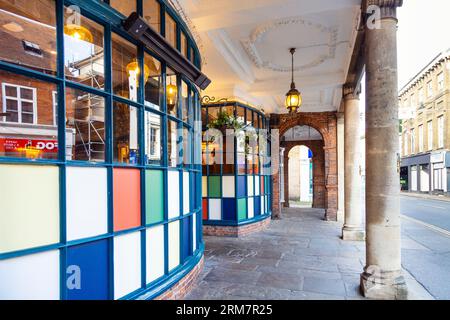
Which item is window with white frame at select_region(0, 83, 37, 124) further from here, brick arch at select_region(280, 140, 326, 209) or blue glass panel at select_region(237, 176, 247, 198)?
brick arch at select_region(280, 140, 326, 209)

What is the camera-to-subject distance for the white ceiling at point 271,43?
4.70 m

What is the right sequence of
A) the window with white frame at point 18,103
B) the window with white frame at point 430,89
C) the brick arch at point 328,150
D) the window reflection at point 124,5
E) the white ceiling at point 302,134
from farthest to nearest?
the window with white frame at point 430,89 < the white ceiling at point 302,134 < the brick arch at point 328,150 < the window reflection at point 124,5 < the window with white frame at point 18,103

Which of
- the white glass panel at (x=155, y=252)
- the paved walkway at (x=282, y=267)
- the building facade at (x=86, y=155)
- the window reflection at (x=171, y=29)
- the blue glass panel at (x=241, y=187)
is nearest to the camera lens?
the building facade at (x=86, y=155)

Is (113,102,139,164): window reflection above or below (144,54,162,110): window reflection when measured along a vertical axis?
below

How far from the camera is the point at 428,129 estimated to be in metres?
24.8

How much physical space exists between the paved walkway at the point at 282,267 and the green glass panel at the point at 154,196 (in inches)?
57.0

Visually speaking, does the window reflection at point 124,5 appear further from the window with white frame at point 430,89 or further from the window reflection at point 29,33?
the window with white frame at point 430,89

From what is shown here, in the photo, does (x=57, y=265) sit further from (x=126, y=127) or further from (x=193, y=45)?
(x=193, y=45)

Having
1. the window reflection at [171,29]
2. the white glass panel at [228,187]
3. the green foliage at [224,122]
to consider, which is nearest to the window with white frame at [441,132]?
the white glass panel at [228,187]

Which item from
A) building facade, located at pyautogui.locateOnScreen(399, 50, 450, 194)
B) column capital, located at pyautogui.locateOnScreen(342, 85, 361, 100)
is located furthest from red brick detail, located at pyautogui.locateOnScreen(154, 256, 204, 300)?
building facade, located at pyautogui.locateOnScreen(399, 50, 450, 194)

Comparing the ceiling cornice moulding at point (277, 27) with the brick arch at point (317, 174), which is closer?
the ceiling cornice moulding at point (277, 27)

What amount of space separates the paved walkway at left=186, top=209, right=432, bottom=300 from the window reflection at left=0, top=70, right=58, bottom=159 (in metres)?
2.86

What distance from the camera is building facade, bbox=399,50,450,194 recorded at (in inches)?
846

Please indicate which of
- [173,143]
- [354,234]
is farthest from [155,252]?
[354,234]
